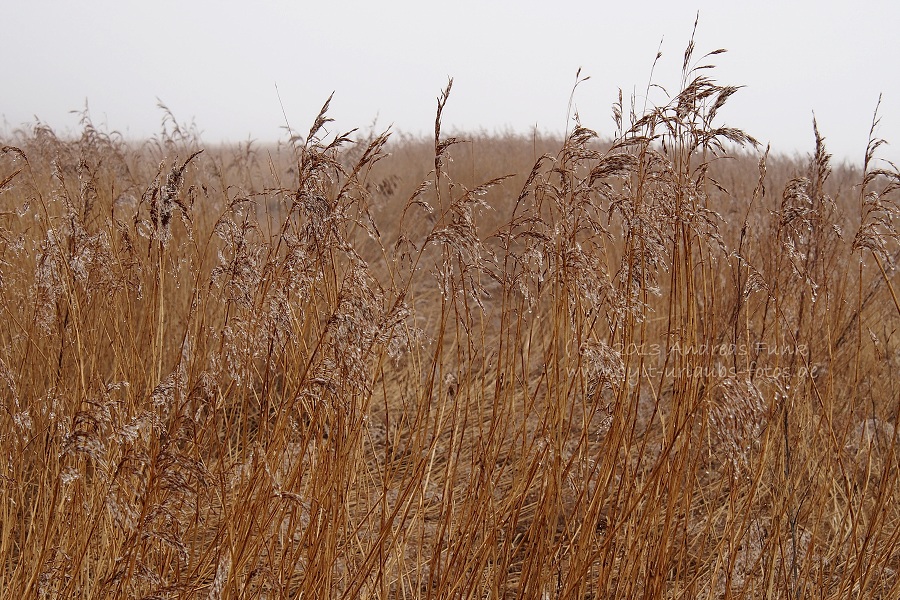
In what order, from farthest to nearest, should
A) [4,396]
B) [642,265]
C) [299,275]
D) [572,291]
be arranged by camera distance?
[4,396] < [572,291] < [642,265] < [299,275]

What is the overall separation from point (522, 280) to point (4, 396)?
7.03 ft

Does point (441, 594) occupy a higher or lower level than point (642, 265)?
lower

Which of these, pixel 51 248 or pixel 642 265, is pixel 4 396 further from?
pixel 642 265

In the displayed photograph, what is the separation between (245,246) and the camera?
1.43 m

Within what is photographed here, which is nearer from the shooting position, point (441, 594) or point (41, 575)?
point (41, 575)

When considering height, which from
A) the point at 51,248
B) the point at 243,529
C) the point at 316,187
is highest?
the point at 316,187

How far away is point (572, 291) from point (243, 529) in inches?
34.5

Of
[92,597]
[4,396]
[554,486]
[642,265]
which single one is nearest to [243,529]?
[92,597]

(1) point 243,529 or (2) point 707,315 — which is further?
(2) point 707,315

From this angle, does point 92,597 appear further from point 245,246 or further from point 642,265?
point 642,265

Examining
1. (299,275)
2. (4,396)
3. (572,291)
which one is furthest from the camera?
(4,396)

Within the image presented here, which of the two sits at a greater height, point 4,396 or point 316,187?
point 316,187

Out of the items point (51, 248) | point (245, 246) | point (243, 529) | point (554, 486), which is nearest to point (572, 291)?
point (554, 486)

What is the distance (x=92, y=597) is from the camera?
1449 millimetres
